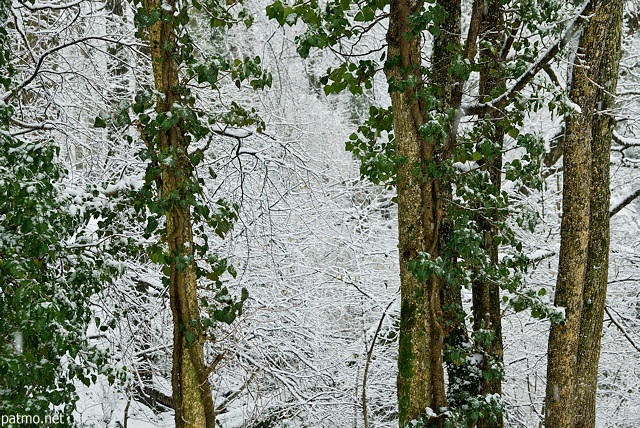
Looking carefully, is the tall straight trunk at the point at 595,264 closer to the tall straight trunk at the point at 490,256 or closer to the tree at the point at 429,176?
the tall straight trunk at the point at 490,256

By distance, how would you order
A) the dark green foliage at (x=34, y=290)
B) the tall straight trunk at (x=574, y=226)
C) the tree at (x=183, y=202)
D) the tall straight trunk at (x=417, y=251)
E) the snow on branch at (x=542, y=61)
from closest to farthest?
1. the dark green foliage at (x=34, y=290)
2. the tree at (x=183, y=202)
3. the tall straight trunk at (x=417, y=251)
4. the snow on branch at (x=542, y=61)
5. the tall straight trunk at (x=574, y=226)

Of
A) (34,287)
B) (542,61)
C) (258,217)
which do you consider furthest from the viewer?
(258,217)

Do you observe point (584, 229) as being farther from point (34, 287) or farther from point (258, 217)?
point (34, 287)

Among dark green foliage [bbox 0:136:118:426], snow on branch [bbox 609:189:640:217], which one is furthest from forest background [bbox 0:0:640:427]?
snow on branch [bbox 609:189:640:217]

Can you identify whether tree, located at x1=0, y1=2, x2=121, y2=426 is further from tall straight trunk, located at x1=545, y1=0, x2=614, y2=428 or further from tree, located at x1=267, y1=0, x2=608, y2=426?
tall straight trunk, located at x1=545, y1=0, x2=614, y2=428

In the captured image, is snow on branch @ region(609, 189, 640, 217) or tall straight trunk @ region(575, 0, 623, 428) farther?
snow on branch @ region(609, 189, 640, 217)

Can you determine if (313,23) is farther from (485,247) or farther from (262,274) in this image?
(262,274)

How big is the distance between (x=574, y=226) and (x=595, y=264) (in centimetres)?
54

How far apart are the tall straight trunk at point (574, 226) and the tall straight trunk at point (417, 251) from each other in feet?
3.80

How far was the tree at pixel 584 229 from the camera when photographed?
4.43 meters

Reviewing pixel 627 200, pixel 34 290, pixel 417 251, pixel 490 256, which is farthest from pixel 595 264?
pixel 34 290

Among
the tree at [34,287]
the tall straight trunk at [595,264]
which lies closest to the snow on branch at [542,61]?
the tall straight trunk at [595,264]

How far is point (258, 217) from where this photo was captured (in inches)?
232

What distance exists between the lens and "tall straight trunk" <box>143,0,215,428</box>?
3.28 metres
